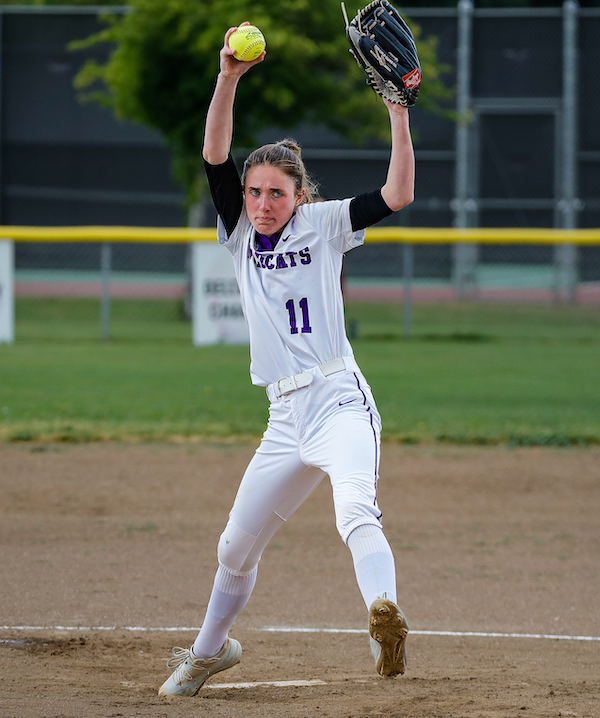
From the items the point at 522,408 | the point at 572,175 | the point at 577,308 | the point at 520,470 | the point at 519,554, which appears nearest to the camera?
the point at 519,554

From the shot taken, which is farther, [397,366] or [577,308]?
[577,308]

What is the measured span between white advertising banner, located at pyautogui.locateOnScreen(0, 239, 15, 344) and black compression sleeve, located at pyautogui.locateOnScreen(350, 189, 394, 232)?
39.4ft

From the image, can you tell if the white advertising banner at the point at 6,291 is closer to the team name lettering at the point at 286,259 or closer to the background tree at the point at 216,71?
the background tree at the point at 216,71

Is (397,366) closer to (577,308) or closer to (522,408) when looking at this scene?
(522,408)

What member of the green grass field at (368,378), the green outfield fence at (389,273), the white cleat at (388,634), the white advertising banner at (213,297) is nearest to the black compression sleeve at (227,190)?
the white cleat at (388,634)

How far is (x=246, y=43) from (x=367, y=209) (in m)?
0.73

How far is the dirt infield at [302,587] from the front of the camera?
11.4 ft

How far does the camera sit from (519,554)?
5.73m

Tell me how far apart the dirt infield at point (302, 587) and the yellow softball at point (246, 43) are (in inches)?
90.6

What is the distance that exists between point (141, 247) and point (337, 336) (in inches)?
762

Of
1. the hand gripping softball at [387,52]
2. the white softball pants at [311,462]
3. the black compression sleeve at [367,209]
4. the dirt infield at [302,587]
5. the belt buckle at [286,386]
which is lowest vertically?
the dirt infield at [302,587]

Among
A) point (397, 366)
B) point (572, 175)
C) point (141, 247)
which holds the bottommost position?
point (397, 366)

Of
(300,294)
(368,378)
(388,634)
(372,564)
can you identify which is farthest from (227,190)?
(368,378)

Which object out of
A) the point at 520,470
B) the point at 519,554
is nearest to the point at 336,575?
the point at 519,554
